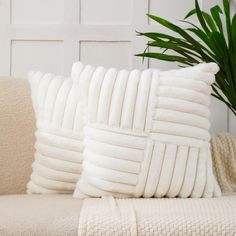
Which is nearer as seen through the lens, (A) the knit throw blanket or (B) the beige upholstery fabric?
(A) the knit throw blanket

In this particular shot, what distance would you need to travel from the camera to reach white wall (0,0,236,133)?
206 centimetres

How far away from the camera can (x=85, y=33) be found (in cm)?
206

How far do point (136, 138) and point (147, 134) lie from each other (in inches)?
1.3

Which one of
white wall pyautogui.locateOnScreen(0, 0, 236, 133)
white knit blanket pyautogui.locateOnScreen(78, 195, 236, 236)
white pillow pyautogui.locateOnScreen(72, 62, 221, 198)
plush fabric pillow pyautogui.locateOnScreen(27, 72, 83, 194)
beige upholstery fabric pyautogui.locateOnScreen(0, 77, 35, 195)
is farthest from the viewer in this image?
white wall pyautogui.locateOnScreen(0, 0, 236, 133)

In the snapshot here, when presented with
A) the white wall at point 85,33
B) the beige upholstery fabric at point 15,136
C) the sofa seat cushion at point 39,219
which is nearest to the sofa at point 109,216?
the sofa seat cushion at point 39,219

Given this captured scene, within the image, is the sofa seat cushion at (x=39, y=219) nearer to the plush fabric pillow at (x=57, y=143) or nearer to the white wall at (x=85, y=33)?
the plush fabric pillow at (x=57, y=143)

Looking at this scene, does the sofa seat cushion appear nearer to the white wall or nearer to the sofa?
the sofa

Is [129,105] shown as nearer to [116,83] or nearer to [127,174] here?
[116,83]

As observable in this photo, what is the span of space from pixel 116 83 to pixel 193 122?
0.84ft

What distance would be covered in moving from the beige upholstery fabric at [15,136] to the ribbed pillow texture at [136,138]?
17 cm

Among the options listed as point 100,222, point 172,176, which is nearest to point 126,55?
point 172,176

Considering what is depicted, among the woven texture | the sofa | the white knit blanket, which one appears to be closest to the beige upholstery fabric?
the sofa

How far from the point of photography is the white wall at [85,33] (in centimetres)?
206

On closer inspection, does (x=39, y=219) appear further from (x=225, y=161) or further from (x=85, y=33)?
(x=85, y=33)
